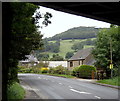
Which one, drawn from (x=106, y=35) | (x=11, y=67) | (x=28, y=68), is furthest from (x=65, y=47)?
(x=11, y=67)

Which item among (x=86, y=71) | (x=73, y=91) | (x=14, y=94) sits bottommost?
(x=73, y=91)

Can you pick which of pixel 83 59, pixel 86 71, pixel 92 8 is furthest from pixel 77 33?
pixel 92 8

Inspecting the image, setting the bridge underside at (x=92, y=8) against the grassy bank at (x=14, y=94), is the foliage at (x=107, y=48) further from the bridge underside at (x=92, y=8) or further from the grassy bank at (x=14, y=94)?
the bridge underside at (x=92, y=8)

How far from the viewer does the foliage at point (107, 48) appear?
126 feet

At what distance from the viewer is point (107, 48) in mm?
39000

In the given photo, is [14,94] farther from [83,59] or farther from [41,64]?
[41,64]

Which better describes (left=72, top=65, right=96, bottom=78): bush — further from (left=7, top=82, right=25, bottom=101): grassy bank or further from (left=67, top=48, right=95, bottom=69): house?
(left=7, top=82, right=25, bottom=101): grassy bank

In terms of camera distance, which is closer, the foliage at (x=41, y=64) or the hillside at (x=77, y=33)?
the foliage at (x=41, y=64)

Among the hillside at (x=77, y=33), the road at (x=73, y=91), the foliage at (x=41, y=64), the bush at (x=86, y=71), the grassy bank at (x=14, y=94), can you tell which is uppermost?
the hillside at (x=77, y=33)

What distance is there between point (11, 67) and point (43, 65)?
53.4 metres

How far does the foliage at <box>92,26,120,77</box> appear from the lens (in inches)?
1516

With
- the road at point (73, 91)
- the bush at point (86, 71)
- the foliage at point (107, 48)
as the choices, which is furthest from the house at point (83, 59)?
the road at point (73, 91)

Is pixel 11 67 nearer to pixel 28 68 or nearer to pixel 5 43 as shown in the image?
pixel 5 43

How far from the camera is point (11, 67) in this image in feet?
45.6
